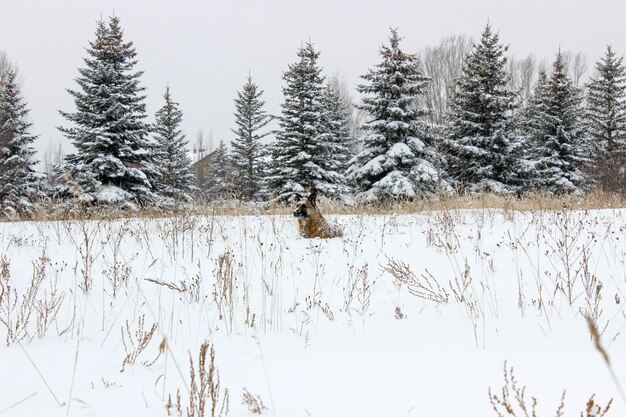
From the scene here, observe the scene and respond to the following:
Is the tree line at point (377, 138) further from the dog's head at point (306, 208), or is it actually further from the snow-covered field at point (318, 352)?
the snow-covered field at point (318, 352)

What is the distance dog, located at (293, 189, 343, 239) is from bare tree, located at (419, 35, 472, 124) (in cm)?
2823

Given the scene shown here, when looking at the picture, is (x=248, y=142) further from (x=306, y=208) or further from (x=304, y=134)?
(x=306, y=208)

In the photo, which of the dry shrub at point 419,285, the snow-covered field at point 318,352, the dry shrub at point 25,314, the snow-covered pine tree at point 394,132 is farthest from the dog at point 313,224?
the snow-covered pine tree at point 394,132

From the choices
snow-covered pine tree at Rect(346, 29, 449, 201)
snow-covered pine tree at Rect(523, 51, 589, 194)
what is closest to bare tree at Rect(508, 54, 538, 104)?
snow-covered pine tree at Rect(523, 51, 589, 194)

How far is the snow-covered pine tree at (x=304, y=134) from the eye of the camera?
17.5 m

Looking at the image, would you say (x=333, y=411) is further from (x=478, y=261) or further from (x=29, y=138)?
(x=29, y=138)

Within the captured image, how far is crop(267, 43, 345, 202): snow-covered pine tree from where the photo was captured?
57.6 feet

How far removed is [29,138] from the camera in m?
17.9

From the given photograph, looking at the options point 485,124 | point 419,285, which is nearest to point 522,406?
point 419,285

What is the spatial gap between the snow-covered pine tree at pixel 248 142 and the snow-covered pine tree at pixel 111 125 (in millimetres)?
10697

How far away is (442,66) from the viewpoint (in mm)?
32875

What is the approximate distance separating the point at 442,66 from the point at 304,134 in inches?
852

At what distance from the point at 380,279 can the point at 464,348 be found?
206 cm

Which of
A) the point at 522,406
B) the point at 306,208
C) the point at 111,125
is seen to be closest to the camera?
the point at 522,406
